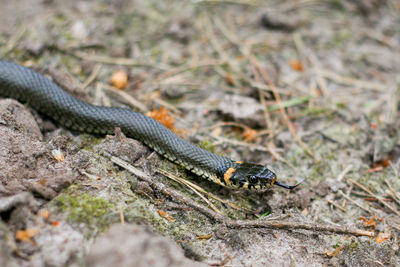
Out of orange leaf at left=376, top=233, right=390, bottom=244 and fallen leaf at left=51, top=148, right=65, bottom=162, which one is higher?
fallen leaf at left=51, top=148, right=65, bottom=162

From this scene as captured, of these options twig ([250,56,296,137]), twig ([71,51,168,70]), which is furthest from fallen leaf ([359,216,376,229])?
twig ([71,51,168,70])

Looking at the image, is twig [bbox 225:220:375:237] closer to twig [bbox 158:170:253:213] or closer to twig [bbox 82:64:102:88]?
twig [bbox 158:170:253:213]

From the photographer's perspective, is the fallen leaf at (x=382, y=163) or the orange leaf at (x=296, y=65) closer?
the fallen leaf at (x=382, y=163)

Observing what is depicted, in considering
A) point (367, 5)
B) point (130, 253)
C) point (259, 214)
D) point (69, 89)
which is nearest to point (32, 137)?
point (69, 89)

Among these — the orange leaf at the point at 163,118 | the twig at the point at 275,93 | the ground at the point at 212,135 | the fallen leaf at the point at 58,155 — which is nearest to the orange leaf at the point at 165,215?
the ground at the point at 212,135

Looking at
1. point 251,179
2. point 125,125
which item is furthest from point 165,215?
point 125,125

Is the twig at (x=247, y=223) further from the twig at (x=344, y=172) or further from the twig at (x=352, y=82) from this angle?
the twig at (x=352, y=82)

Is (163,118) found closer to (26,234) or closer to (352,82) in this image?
(26,234)
